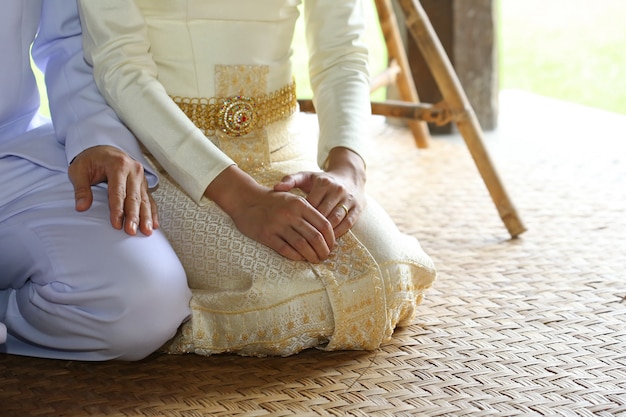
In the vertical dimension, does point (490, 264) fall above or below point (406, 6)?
below

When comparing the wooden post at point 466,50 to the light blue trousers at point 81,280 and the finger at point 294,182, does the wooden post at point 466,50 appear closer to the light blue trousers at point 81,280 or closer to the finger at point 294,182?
the finger at point 294,182

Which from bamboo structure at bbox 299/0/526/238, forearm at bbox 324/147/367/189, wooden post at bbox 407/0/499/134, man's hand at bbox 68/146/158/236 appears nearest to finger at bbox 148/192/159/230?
man's hand at bbox 68/146/158/236

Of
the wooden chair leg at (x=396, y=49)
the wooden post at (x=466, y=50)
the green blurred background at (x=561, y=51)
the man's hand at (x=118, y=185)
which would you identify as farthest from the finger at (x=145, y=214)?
the green blurred background at (x=561, y=51)

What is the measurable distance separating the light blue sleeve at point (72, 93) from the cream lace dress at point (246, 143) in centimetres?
3

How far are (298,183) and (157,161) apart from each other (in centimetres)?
29

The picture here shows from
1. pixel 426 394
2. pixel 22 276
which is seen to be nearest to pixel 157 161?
pixel 22 276

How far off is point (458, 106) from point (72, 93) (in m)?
1.00

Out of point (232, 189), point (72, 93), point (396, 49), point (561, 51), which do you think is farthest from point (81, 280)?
point (561, 51)

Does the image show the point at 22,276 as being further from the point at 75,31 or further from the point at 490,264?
the point at 490,264

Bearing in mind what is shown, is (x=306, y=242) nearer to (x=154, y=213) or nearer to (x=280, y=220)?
(x=280, y=220)

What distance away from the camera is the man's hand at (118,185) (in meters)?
1.46

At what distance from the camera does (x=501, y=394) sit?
139 cm

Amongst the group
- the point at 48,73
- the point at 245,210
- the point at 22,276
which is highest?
the point at 48,73

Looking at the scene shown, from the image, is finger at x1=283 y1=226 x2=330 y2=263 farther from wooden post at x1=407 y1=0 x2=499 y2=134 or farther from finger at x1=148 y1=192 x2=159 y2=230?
wooden post at x1=407 y1=0 x2=499 y2=134
